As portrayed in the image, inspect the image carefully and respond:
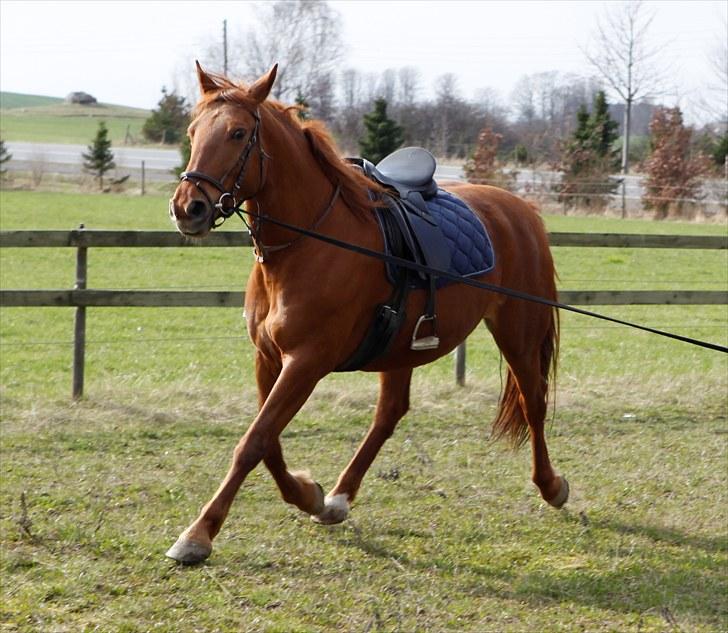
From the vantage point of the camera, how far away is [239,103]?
15.6ft

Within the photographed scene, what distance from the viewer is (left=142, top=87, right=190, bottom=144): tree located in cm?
5681

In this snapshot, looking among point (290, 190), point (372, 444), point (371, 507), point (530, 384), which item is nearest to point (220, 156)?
point (290, 190)

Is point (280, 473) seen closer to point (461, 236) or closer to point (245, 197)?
point (245, 197)

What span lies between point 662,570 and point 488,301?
180cm

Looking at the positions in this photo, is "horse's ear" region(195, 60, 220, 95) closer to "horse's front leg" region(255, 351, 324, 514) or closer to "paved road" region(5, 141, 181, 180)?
"horse's front leg" region(255, 351, 324, 514)

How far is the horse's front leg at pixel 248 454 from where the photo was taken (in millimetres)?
4742

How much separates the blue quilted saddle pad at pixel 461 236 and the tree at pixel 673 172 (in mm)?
28183

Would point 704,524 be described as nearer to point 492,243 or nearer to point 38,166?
point 492,243

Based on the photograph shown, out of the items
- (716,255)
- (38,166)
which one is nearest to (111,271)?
(716,255)

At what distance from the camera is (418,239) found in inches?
219

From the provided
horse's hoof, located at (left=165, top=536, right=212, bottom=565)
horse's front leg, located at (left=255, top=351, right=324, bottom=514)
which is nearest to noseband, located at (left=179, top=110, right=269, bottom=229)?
horse's front leg, located at (left=255, top=351, right=324, bottom=514)

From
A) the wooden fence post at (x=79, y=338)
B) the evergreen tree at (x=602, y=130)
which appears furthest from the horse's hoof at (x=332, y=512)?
the evergreen tree at (x=602, y=130)

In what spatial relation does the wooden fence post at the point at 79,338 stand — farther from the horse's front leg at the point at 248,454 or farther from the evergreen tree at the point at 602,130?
the evergreen tree at the point at 602,130

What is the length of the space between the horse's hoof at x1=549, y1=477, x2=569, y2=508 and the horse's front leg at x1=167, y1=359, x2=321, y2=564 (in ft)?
6.68
